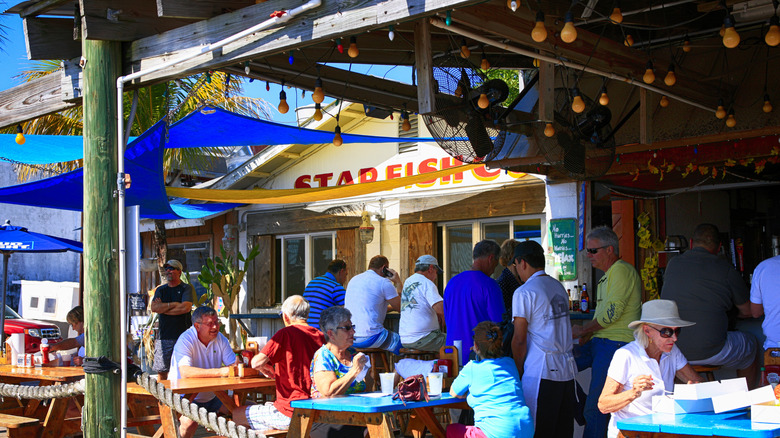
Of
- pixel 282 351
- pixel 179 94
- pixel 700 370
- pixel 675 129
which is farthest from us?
pixel 179 94

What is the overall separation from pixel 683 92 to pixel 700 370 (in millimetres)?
2216

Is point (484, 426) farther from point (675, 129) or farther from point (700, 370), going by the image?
point (675, 129)

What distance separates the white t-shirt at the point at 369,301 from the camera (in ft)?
23.5

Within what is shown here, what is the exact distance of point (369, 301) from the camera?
7176 mm

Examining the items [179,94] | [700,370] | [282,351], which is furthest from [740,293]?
[179,94]

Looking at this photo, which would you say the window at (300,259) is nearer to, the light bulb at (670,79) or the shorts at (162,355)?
the shorts at (162,355)

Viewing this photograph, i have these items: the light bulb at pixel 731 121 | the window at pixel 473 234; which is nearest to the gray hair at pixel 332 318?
the light bulb at pixel 731 121

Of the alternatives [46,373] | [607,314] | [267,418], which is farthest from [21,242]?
[607,314]

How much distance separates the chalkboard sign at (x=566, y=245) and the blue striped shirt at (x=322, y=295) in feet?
8.82

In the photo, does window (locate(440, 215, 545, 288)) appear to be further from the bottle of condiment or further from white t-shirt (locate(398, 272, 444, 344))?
white t-shirt (locate(398, 272, 444, 344))

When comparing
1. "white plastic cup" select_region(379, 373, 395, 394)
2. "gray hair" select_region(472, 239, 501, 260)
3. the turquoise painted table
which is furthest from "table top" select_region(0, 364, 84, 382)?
"gray hair" select_region(472, 239, 501, 260)

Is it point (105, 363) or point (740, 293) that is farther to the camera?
point (740, 293)

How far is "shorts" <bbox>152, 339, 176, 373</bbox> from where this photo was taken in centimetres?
717

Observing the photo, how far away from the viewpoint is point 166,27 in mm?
5379
